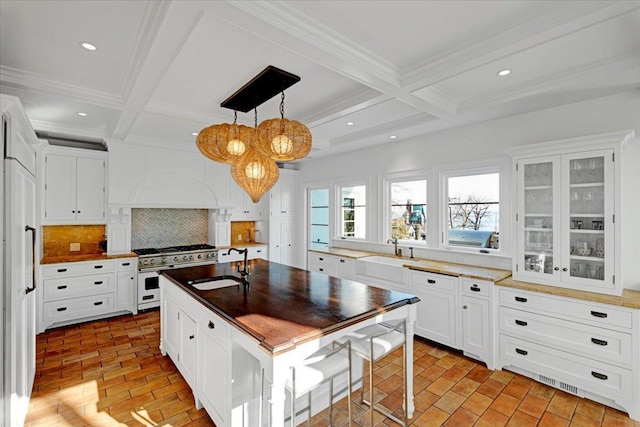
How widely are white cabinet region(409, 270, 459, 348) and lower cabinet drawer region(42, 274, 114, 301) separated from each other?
409cm

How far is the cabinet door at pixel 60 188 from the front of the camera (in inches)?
163

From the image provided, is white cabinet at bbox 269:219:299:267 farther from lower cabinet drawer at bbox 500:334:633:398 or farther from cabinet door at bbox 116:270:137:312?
lower cabinet drawer at bbox 500:334:633:398

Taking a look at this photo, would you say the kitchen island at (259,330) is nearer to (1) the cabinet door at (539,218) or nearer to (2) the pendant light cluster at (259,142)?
(2) the pendant light cluster at (259,142)

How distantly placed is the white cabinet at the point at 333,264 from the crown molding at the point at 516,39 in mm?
2665

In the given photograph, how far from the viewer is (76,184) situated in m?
4.34

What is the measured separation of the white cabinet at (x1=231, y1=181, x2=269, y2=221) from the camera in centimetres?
568

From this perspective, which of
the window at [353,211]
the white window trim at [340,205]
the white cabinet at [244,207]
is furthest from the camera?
the white cabinet at [244,207]

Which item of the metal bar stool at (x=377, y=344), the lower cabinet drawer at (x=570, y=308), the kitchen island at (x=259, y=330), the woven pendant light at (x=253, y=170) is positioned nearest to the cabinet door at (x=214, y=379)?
the kitchen island at (x=259, y=330)

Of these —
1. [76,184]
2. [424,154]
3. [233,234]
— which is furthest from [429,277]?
[76,184]

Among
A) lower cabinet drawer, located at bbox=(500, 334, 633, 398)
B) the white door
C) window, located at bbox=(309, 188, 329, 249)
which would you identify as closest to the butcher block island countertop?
the white door

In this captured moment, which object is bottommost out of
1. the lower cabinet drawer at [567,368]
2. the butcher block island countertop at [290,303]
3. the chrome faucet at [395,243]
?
the lower cabinet drawer at [567,368]

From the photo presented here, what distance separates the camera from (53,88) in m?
2.81

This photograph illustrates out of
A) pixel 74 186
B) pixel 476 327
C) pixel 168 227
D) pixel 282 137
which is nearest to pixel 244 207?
pixel 168 227

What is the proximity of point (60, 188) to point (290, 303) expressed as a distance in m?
4.05
